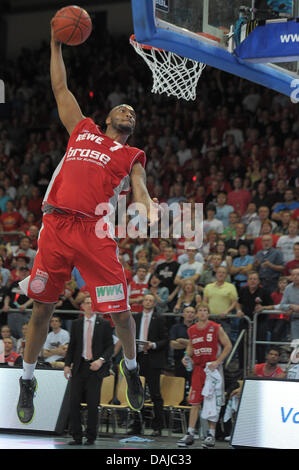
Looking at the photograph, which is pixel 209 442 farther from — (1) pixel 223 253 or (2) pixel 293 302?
(1) pixel 223 253

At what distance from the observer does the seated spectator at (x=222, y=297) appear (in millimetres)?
12320

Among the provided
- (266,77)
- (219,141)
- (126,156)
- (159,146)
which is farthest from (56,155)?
(126,156)

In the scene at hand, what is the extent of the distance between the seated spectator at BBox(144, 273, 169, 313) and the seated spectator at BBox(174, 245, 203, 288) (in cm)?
28

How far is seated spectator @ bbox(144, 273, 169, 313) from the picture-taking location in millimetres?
12977

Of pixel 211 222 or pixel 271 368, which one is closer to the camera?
pixel 271 368

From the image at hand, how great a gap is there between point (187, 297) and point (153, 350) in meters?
1.15

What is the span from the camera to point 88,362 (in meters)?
11.3

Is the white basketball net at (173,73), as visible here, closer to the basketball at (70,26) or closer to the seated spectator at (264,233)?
the basketball at (70,26)

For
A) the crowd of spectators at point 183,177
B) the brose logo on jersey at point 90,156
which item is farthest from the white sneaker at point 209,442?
the brose logo on jersey at point 90,156

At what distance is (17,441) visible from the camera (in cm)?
975

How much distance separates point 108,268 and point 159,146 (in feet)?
40.7

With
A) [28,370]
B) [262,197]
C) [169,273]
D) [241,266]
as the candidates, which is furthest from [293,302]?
[28,370]

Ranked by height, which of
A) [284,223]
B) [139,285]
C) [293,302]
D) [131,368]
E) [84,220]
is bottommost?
[131,368]

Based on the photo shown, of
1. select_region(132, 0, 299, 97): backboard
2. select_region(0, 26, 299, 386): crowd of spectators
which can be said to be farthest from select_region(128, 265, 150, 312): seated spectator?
select_region(132, 0, 299, 97): backboard
